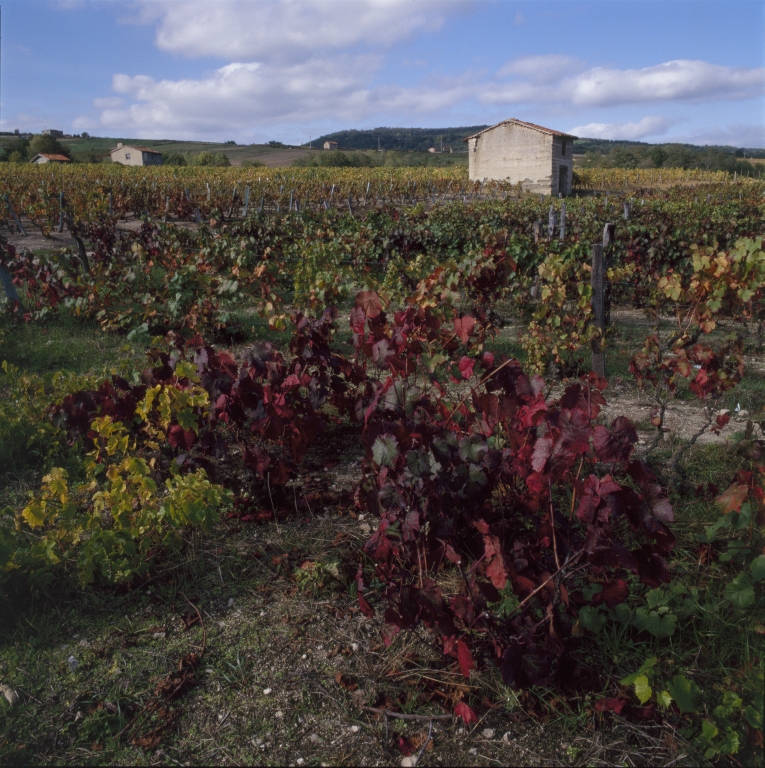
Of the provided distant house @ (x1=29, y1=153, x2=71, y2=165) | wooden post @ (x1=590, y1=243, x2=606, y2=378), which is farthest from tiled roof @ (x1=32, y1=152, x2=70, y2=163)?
wooden post @ (x1=590, y1=243, x2=606, y2=378)

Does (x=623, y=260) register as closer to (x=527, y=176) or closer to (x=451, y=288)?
(x=451, y=288)

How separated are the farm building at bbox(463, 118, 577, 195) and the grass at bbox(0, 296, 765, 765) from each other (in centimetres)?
3781

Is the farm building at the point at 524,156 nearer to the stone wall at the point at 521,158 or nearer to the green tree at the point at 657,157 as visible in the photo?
the stone wall at the point at 521,158

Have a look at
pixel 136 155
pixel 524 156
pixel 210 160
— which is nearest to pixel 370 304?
pixel 524 156

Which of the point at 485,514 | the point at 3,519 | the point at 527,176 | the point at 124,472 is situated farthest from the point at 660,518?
the point at 527,176

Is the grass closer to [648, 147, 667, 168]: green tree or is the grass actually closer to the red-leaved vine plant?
the red-leaved vine plant

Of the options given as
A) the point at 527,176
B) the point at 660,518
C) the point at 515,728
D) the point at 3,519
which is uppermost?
the point at 527,176

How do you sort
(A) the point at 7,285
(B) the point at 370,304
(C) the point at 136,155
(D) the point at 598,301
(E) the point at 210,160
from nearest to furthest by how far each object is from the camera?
(B) the point at 370,304 < (D) the point at 598,301 < (A) the point at 7,285 < (E) the point at 210,160 < (C) the point at 136,155

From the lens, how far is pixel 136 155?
214ft

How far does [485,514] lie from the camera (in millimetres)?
2307

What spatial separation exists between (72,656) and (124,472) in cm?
95

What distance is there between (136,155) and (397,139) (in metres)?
86.5

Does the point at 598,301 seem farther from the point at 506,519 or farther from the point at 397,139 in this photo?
the point at 397,139

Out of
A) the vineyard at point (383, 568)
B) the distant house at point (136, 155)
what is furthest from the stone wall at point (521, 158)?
the distant house at point (136, 155)
